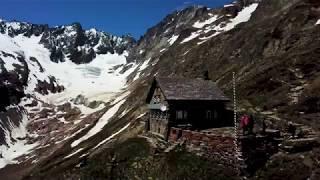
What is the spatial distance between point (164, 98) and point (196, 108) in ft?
13.6

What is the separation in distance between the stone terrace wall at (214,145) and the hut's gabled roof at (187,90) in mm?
6695

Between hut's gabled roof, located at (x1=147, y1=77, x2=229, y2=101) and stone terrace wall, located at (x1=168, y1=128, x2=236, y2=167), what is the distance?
22.0ft

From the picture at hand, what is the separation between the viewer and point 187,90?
57.5 m

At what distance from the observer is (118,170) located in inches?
2072

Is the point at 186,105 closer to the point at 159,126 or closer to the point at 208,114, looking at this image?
the point at 208,114

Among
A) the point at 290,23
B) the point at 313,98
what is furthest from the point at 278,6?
the point at 313,98

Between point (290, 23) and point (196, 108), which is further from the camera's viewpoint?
point (290, 23)

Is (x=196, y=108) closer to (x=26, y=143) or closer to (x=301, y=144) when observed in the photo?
(x=301, y=144)

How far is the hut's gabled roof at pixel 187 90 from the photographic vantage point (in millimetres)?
56531

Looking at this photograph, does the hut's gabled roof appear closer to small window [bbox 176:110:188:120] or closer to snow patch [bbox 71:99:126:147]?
small window [bbox 176:110:188:120]

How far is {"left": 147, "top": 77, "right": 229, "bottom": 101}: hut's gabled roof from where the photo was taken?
56.5 meters

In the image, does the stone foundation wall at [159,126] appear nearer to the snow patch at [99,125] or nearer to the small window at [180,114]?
the small window at [180,114]

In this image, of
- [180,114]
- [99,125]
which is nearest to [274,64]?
[180,114]

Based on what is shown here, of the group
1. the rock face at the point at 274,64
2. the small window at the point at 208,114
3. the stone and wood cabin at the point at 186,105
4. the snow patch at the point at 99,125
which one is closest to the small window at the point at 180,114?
the stone and wood cabin at the point at 186,105
